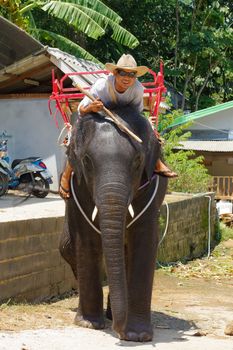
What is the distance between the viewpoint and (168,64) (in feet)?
99.8

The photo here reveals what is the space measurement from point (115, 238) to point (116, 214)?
0.66 ft

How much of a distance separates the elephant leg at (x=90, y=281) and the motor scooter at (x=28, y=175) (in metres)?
7.68

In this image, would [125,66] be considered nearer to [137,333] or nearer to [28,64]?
[137,333]

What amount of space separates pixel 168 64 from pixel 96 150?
2453 centimetres

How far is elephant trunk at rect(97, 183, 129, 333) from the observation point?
18.9ft

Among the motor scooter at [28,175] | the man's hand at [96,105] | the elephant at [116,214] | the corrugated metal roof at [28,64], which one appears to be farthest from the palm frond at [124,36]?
the man's hand at [96,105]

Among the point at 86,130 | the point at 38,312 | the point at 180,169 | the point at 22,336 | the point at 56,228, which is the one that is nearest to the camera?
the point at 22,336

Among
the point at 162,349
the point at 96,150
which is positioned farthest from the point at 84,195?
the point at 162,349

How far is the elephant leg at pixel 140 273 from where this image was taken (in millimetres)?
6738

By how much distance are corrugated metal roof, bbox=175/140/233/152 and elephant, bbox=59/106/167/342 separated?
1532cm

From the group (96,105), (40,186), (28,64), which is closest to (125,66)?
(96,105)

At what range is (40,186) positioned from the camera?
1501cm

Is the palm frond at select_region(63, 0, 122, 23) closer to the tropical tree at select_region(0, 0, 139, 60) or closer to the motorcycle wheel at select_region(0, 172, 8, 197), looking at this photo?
the tropical tree at select_region(0, 0, 139, 60)

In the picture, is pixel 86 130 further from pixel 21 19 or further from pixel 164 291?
pixel 21 19
